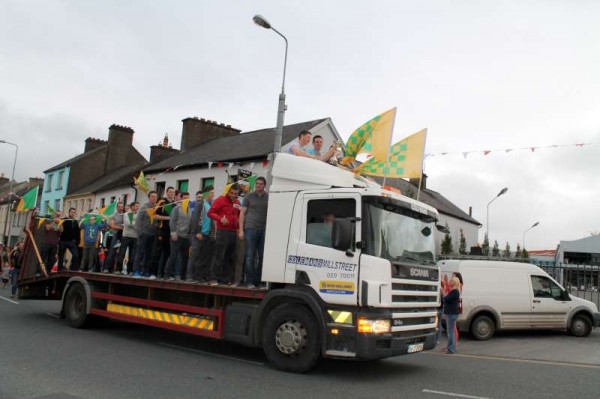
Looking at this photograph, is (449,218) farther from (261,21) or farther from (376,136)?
(376,136)

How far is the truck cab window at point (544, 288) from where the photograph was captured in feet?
44.4

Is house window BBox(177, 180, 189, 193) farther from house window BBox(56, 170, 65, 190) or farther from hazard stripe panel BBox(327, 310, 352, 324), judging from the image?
hazard stripe panel BBox(327, 310, 352, 324)

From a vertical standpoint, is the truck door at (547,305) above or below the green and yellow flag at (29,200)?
below

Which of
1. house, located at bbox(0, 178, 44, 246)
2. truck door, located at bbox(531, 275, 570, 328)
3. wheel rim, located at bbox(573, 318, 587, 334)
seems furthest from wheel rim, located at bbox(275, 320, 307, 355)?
house, located at bbox(0, 178, 44, 246)

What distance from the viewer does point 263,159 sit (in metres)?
22.8

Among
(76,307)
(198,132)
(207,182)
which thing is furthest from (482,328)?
(198,132)

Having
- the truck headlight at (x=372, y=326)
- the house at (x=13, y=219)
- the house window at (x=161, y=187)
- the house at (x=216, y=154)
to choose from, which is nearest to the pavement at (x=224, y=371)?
the truck headlight at (x=372, y=326)

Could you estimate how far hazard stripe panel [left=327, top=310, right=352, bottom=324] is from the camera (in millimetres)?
6711

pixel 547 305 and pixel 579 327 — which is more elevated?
pixel 547 305

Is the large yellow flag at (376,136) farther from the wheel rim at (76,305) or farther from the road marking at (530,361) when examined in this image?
the wheel rim at (76,305)

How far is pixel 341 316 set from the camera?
6781 millimetres

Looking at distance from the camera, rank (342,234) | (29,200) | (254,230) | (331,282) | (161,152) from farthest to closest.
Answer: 1. (161,152)
2. (29,200)
3. (254,230)
4. (331,282)
5. (342,234)

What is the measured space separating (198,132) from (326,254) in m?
26.5

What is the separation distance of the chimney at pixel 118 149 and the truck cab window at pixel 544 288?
3427 centimetres
